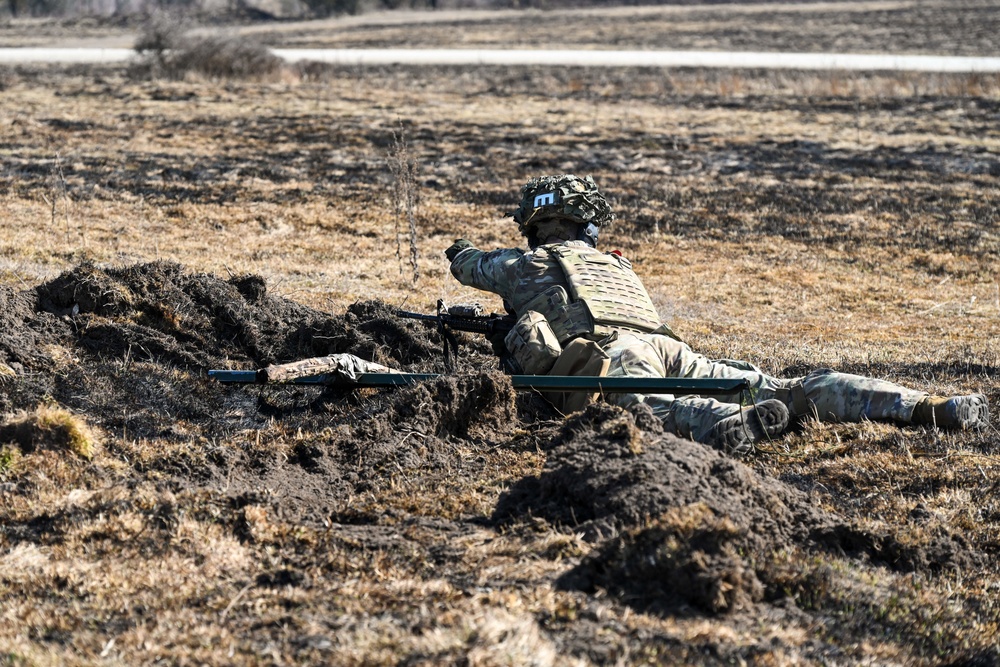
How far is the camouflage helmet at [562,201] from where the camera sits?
7414 millimetres

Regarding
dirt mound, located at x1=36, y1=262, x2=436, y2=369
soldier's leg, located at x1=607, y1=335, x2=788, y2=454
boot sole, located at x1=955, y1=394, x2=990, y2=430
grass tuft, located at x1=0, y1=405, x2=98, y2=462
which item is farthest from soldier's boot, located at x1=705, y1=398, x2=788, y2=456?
grass tuft, located at x1=0, y1=405, x2=98, y2=462

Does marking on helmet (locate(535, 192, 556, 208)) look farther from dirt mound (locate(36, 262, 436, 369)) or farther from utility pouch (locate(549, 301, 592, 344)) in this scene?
dirt mound (locate(36, 262, 436, 369))

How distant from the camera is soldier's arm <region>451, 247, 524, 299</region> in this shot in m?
7.09

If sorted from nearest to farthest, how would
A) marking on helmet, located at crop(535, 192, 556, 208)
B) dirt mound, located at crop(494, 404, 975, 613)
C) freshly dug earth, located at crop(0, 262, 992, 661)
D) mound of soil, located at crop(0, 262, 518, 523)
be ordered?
dirt mound, located at crop(494, 404, 975, 613), freshly dug earth, located at crop(0, 262, 992, 661), mound of soil, located at crop(0, 262, 518, 523), marking on helmet, located at crop(535, 192, 556, 208)

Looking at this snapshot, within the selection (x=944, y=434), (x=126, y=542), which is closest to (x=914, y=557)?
(x=944, y=434)

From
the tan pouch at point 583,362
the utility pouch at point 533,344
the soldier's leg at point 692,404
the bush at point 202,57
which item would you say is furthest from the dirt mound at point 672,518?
the bush at point 202,57

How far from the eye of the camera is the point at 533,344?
630 centimetres

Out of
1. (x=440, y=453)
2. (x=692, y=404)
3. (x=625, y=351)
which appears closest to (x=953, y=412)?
(x=692, y=404)

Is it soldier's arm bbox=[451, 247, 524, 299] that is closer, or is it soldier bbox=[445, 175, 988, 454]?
soldier bbox=[445, 175, 988, 454]

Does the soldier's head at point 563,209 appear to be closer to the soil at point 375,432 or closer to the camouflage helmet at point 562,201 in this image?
the camouflage helmet at point 562,201

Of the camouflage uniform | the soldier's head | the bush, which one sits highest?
the bush

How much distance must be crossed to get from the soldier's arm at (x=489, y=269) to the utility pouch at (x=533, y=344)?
64 centimetres

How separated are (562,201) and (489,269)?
2.22 ft

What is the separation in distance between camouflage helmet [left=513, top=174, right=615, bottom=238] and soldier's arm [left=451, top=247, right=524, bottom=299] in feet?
1.19
